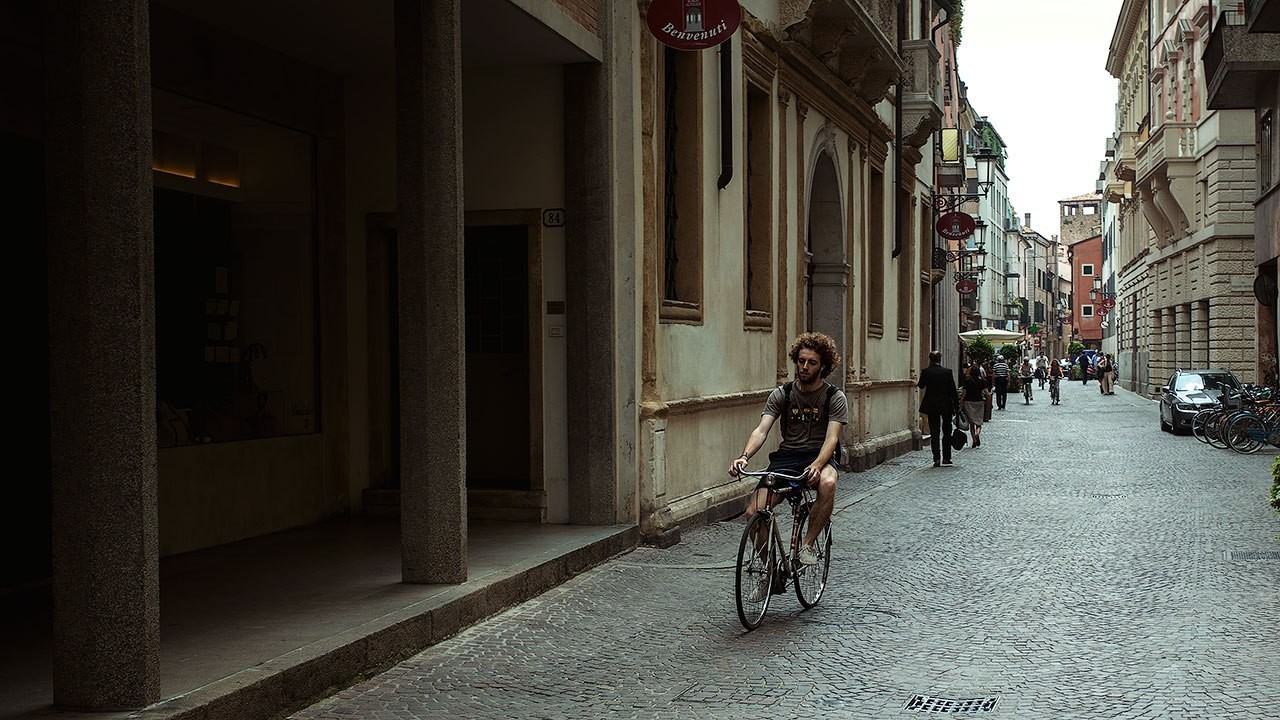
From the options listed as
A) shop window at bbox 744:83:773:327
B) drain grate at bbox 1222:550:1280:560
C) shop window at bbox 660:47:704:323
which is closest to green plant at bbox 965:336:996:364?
shop window at bbox 744:83:773:327

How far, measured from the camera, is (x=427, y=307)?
8312mm

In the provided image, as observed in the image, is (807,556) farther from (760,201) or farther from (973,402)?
(973,402)

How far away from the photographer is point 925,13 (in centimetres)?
2802

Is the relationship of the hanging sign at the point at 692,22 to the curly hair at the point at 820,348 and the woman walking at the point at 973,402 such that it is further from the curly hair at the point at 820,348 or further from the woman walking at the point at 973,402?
the woman walking at the point at 973,402

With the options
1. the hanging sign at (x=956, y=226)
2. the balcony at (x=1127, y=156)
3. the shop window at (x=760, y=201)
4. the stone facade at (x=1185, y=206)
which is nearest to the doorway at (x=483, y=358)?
the shop window at (x=760, y=201)

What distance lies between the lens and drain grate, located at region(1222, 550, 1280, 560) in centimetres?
1069

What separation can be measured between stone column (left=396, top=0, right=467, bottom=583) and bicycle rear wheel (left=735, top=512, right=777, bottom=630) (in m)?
1.79

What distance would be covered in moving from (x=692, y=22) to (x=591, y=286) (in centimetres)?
234

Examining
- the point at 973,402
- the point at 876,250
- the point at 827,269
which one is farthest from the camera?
the point at 973,402

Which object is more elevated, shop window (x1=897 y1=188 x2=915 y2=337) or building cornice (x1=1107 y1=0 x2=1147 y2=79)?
building cornice (x1=1107 y1=0 x2=1147 y2=79)

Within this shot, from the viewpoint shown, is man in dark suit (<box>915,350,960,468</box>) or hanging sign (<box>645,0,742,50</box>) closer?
hanging sign (<box>645,0,742,50</box>)

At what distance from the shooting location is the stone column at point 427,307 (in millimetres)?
8312

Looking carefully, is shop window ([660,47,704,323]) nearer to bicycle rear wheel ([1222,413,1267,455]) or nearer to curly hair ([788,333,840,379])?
curly hair ([788,333,840,379])

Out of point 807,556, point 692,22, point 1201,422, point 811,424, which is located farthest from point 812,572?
point 1201,422
